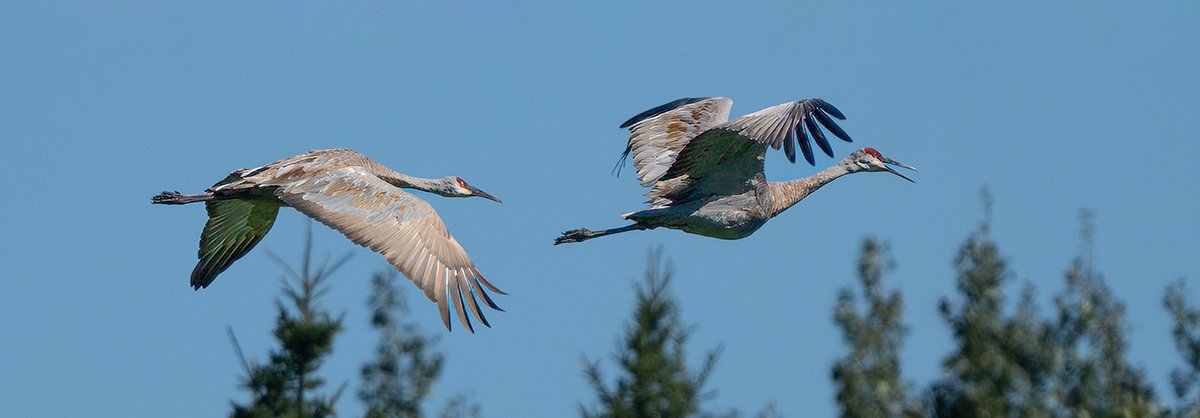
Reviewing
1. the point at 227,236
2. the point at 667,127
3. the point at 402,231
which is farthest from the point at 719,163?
the point at 227,236

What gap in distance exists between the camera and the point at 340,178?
58.4 feet

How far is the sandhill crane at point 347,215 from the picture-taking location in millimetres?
16781

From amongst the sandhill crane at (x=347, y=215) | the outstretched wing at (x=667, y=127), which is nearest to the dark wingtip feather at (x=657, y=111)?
the outstretched wing at (x=667, y=127)

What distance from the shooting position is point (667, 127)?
19.2m

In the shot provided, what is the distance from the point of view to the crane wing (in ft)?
53.9

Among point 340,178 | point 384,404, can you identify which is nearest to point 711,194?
point 340,178

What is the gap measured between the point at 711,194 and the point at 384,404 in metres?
9.91

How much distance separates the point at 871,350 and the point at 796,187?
210cm

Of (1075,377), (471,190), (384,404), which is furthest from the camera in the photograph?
(384,404)

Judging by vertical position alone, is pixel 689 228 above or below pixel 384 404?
below

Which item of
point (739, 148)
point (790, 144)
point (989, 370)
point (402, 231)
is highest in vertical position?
point (402, 231)

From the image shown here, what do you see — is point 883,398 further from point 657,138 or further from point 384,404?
point 384,404

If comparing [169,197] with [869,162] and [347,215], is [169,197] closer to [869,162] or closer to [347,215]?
[347,215]

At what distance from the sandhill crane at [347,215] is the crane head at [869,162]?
4451 millimetres
